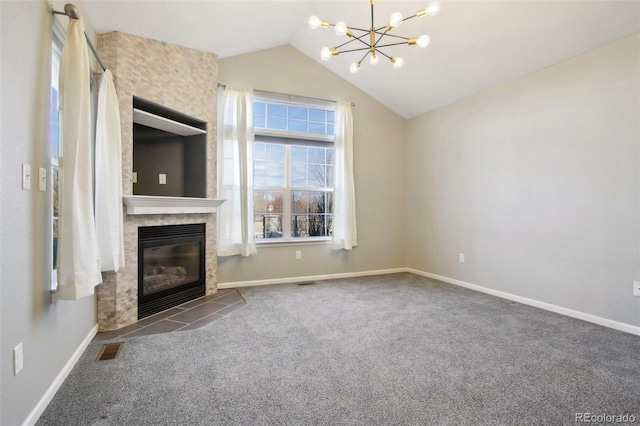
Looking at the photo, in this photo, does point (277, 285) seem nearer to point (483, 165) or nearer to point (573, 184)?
point (483, 165)

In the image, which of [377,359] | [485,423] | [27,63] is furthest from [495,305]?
[27,63]

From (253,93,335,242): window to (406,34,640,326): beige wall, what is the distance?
66.0 inches

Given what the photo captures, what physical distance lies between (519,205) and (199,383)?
366cm

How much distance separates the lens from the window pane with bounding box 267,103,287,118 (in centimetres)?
454

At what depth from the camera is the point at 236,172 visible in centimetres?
418

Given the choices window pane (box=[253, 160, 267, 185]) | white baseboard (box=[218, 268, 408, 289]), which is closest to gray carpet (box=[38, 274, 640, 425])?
white baseboard (box=[218, 268, 408, 289])

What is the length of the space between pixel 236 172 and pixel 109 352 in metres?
2.46

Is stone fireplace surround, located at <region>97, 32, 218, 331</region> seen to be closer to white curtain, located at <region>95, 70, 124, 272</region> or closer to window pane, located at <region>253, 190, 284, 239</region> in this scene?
white curtain, located at <region>95, 70, 124, 272</region>

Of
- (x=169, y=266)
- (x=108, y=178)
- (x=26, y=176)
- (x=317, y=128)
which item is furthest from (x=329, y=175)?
(x=26, y=176)

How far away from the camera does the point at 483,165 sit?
13.3 ft

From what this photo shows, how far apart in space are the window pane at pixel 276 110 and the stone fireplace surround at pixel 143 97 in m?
0.89

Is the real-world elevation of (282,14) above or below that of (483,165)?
above

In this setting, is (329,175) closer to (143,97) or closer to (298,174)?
(298,174)

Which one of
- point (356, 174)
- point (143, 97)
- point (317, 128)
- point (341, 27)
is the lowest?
point (356, 174)
